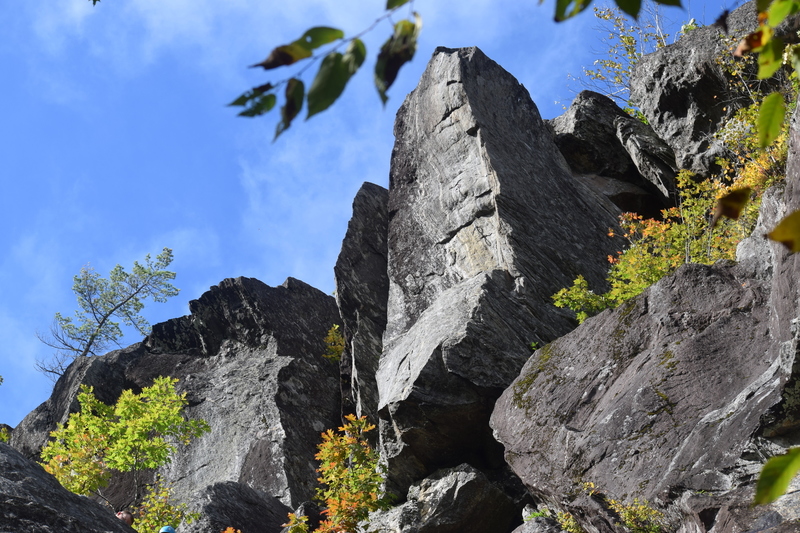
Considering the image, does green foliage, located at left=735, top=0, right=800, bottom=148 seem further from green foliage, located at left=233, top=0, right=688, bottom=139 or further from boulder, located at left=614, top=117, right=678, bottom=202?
boulder, located at left=614, top=117, right=678, bottom=202

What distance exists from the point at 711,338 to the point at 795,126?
268 centimetres

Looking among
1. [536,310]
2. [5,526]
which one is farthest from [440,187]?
[5,526]

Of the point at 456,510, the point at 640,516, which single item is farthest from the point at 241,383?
the point at 640,516

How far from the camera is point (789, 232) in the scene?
1.07 meters

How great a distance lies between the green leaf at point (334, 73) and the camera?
50.1 inches

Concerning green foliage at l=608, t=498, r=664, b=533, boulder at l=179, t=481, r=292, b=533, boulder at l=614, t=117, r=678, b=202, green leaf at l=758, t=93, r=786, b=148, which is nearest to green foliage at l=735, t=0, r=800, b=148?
green leaf at l=758, t=93, r=786, b=148

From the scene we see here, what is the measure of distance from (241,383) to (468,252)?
7418 mm

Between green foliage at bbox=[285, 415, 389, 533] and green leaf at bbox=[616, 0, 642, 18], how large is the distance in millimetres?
10230

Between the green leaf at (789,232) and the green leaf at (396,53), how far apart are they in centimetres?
72

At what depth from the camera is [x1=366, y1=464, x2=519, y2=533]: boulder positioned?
36.1ft

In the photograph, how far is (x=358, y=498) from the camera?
10.9 metres

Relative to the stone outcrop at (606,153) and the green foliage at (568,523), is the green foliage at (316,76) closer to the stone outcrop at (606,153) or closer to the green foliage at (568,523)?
the green foliage at (568,523)

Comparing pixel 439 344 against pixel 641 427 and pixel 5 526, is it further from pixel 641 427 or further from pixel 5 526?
pixel 5 526

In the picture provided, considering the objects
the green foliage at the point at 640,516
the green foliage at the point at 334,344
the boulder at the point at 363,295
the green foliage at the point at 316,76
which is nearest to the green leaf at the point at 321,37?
the green foliage at the point at 316,76
